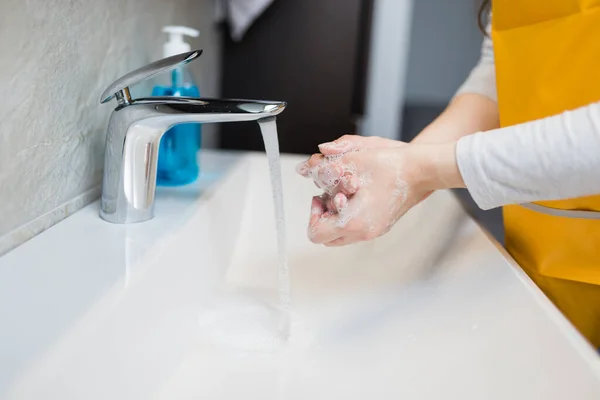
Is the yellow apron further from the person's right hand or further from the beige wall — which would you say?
the beige wall

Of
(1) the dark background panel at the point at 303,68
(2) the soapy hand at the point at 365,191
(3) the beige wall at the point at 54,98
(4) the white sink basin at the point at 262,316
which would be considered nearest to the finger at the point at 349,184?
(2) the soapy hand at the point at 365,191

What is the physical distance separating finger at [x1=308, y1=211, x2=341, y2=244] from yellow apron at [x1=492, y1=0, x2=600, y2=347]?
0.23 m

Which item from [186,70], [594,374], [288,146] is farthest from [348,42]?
[594,374]

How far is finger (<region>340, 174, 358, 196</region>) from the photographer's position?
51 cm

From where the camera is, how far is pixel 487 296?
48cm

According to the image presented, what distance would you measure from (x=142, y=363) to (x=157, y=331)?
0.15 feet

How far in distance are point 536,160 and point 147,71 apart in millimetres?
349

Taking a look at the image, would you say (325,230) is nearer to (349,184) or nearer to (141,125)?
(349,184)

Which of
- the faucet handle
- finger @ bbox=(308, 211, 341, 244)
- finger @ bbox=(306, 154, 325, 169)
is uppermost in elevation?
the faucet handle

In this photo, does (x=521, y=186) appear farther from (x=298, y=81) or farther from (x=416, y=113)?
(x=416, y=113)

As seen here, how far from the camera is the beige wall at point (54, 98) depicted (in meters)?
0.48

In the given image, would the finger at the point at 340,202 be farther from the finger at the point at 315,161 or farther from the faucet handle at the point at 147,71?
the faucet handle at the point at 147,71

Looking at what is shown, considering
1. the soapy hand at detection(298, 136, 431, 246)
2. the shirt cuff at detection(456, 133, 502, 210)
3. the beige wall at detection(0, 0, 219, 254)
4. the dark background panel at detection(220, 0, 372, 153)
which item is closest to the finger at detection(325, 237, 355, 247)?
the soapy hand at detection(298, 136, 431, 246)

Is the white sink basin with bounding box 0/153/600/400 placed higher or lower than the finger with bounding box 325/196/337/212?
lower
